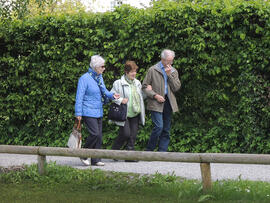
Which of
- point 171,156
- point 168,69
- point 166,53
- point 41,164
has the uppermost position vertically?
point 166,53

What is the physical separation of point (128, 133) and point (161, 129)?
59 cm

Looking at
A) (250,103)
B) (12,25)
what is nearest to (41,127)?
(12,25)

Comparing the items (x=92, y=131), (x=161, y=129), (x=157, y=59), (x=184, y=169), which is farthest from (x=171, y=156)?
(x=157, y=59)

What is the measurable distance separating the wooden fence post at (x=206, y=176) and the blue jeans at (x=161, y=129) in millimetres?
2925

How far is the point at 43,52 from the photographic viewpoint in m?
10.5

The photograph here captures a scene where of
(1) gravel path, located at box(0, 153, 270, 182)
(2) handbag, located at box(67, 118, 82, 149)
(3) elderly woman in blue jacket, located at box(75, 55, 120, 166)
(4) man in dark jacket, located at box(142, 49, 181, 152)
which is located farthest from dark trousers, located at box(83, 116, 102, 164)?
(4) man in dark jacket, located at box(142, 49, 181, 152)

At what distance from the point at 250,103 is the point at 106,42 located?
9.96ft

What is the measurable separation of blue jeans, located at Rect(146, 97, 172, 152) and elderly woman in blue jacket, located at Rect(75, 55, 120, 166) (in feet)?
3.42

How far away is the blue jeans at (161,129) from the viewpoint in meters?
8.98

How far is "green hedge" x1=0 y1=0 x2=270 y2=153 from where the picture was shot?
9.11 meters

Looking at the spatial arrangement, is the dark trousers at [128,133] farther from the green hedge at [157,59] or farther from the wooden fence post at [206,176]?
the wooden fence post at [206,176]

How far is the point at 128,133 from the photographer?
892cm

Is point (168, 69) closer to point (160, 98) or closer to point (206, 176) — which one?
point (160, 98)

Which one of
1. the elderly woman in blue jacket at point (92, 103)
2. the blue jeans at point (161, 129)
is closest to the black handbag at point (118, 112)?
the elderly woman in blue jacket at point (92, 103)
